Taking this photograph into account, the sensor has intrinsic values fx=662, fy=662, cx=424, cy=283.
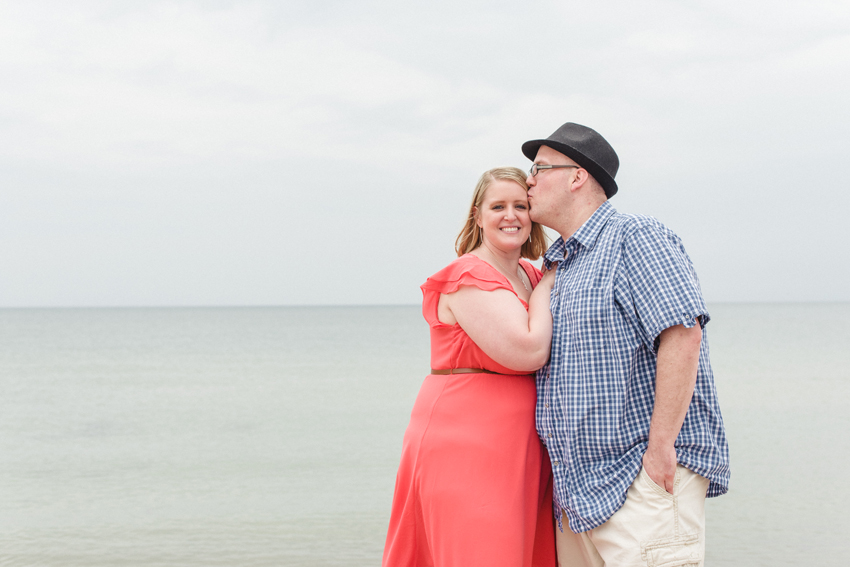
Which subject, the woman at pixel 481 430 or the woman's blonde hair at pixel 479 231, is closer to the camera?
the woman at pixel 481 430

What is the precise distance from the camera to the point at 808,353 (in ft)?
101

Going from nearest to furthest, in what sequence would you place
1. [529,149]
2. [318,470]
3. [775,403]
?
1. [529,149]
2. [318,470]
3. [775,403]

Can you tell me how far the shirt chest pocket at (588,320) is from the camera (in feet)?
8.25

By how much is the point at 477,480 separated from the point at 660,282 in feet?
3.70

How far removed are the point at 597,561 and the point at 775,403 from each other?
16.2 metres

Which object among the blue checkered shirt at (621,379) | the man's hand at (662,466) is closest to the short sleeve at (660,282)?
the blue checkered shirt at (621,379)

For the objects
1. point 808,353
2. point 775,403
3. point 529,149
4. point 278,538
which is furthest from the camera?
point 808,353

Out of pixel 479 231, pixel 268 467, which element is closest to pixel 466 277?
pixel 479 231

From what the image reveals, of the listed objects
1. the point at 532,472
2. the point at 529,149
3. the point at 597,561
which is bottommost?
the point at 597,561

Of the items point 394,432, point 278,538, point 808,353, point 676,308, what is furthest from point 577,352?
point 808,353

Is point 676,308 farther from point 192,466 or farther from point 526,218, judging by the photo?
point 192,466

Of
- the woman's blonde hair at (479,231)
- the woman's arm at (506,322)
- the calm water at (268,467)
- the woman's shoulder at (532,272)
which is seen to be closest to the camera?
the woman's arm at (506,322)

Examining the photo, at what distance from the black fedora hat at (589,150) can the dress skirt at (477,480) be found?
934mm

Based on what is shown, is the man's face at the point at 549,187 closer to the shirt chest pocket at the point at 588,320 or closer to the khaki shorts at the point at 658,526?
the shirt chest pocket at the point at 588,320
